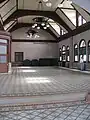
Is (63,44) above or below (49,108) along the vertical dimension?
above

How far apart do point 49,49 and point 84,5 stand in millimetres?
23292

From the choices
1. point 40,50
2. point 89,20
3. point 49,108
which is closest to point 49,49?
point 40,50

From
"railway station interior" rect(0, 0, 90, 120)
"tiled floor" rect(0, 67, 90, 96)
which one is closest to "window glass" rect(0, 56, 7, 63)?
"railway station interior" rect(0, 0, 90, 120)

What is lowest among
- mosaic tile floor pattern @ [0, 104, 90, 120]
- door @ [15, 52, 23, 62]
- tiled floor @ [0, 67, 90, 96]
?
mosaic tile floor pattern @ [0, 104, 90, 120]

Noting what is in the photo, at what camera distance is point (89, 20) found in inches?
612

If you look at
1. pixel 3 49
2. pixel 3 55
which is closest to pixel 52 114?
pixel 3 55

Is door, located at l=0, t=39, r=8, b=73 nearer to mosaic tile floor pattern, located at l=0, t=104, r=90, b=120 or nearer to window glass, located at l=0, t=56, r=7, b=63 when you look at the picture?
window glass, located at l=0, t=56, r=7, b=63

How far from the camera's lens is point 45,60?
88.4 ft

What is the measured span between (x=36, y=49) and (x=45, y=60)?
2.03m

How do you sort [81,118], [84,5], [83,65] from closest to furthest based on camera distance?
[81,118]
[84,5]
[83,65]

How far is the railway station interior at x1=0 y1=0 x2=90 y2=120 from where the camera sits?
4.77 meters

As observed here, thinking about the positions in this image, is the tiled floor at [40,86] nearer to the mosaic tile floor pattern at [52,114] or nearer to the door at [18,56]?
the mosaic tile floor pattern at [52,114]

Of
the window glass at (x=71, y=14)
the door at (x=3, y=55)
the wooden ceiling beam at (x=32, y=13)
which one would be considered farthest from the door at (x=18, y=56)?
the door at (x=3, y=55)

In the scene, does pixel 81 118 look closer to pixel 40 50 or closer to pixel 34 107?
pixel 34 107
